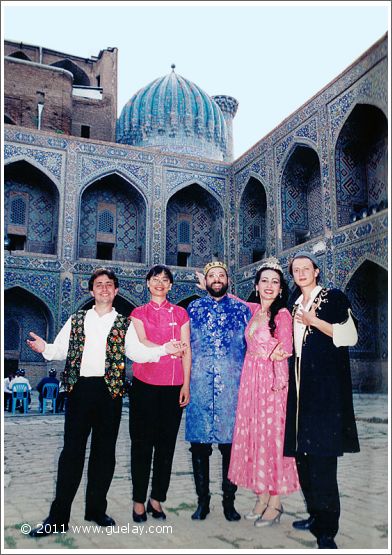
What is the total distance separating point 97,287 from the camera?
2863mm

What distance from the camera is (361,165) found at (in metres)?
12.1

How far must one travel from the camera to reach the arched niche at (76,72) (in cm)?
2131

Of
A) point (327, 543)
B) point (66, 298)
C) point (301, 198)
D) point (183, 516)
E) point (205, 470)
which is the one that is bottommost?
point (183, 516)

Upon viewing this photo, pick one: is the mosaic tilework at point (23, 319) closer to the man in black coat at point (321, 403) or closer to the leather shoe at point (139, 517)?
the leather shoe at point (139, 517)

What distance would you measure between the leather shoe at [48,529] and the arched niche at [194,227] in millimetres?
13282

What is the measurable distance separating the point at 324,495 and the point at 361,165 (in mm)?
10965

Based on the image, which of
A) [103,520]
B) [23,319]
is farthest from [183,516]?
[23,319]

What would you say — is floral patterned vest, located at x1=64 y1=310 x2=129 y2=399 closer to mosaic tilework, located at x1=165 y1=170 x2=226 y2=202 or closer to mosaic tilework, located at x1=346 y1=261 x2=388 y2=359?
mosaic tilework, located at x1=346 y1=261 x2=388 y2=359

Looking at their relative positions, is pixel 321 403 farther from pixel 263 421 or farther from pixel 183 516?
pixel 183 516

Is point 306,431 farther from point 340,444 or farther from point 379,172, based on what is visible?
point 379,172

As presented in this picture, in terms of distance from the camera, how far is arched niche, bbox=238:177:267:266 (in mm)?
15375

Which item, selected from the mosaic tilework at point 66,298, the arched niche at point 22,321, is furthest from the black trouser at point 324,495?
the arched niche at point 22,321

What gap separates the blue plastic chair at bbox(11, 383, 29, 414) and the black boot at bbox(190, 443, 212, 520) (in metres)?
7.11

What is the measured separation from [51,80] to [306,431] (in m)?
17.8
